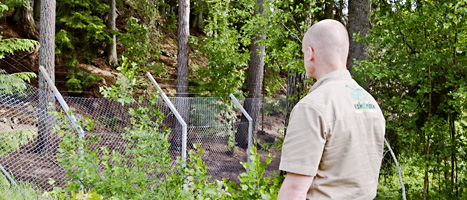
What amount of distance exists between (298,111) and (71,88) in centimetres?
1078

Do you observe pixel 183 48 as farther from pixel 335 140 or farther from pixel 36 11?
pixel 335 140

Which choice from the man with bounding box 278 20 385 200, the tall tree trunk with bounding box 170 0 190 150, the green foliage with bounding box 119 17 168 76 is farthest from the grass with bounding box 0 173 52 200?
the green foliage with bounding box 119 17 168 76

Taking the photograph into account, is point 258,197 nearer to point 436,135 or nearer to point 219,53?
point 436,135

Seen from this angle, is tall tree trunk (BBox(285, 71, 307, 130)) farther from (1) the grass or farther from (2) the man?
(2) the man

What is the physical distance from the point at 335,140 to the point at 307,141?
5.3 inches

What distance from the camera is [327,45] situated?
59.7 inches

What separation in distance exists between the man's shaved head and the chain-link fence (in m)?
3.94

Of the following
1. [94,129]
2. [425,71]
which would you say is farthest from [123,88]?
[425,71]

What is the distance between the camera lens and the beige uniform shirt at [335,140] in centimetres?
137

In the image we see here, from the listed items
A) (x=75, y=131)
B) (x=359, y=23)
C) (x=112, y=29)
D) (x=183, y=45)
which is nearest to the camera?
(x=75, y=131)

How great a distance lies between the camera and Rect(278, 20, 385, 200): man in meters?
1.38

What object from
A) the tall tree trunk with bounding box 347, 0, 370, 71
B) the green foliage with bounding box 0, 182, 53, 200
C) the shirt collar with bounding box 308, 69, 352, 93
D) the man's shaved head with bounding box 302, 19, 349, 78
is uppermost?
the tall tree trunk with bounding box 347, 0, 370, 71

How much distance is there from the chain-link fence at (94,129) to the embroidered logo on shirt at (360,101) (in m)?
4.02

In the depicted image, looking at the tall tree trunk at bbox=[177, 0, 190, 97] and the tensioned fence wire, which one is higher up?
the tall tree trunk at bbox=[177, 0, 190, 97]
